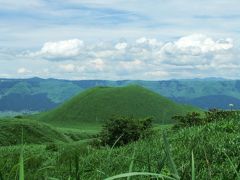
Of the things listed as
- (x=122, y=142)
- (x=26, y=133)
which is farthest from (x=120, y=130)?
(x=26, y=133)

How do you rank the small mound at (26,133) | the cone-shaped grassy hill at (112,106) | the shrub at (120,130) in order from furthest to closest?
the cone-shaped grassy hill at (112,106) → the small mound at (26,133) → the shrub at (120,130)

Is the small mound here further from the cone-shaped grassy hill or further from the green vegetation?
the cone-shaped grassy hill

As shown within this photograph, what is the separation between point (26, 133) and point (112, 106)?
90.7 meters

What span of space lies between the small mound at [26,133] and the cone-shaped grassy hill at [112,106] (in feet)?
246

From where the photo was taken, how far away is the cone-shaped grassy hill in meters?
138

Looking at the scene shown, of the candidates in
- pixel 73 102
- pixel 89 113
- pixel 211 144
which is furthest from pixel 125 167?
pixel 73 102

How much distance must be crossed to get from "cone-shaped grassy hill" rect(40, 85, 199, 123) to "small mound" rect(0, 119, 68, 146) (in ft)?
246

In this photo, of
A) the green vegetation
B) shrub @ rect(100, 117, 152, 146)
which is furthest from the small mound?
shrub @ rect(100, 117, 152, 146)

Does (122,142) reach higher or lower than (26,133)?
higher

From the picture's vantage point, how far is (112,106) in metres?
145

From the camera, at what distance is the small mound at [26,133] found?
5034 centimetres

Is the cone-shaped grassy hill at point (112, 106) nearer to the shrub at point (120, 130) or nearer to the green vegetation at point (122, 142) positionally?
the green vegetation at point (122, 142)

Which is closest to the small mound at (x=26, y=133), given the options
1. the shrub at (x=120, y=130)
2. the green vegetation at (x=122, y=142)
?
the green vegetation at (x=122, y=142)

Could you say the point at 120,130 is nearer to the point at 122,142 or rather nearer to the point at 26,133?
the point at 122,142
